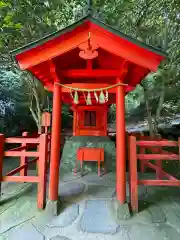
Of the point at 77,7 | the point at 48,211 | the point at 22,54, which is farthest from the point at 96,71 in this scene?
the point at 77,7

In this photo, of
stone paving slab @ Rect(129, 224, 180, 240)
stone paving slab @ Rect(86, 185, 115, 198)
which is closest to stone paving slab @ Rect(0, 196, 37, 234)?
stone paving slab @ Rect(86, 185, 115, 198)

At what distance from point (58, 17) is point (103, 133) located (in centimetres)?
526

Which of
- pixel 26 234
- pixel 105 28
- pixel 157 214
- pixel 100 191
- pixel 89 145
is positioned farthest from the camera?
pixel 89 145

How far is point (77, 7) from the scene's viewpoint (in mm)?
6301

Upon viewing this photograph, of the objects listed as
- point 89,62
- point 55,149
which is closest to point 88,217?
point 55,149

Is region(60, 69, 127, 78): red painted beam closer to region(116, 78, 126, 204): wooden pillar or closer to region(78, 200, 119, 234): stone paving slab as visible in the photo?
region(116, 78, 126, 204): wooden pillar

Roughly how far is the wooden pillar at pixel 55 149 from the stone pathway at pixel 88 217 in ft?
1.40

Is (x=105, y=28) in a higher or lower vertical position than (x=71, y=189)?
higher

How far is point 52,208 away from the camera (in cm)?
303

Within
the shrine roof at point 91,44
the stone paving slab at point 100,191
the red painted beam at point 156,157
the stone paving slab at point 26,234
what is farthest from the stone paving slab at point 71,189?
the shrine roof at point 91,44

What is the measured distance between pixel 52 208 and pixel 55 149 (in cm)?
114

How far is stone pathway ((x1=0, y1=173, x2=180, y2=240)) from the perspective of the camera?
8.27ft

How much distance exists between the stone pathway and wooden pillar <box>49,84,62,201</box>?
43cm

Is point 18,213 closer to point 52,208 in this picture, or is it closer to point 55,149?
point 52,208
